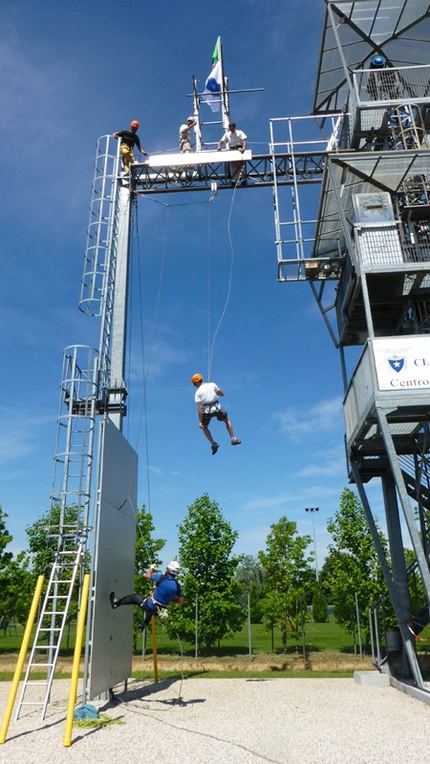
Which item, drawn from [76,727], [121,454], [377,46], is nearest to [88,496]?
[121,454]

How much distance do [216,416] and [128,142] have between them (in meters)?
8.77

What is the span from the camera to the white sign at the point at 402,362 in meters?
11.4

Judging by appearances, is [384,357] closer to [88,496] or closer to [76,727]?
[88,496]

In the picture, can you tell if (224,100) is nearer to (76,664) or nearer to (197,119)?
(197,119)

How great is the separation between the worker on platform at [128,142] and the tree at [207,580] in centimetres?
1385

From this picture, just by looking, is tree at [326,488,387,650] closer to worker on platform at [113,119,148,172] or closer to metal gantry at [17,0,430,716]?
metal gantry at [17,0,430,716]

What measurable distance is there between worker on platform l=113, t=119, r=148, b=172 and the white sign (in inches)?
342

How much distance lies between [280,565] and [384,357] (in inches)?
582

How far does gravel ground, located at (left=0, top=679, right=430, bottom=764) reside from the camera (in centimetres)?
716

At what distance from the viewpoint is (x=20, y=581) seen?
23297 mm

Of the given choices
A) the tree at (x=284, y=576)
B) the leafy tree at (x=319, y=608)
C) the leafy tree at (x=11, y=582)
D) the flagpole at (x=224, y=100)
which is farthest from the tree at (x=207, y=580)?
the leafy tree at (x=319, y=608)

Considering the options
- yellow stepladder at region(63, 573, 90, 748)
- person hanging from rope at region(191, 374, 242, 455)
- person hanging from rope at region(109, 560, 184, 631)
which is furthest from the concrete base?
yellow stepladder at region(63, 573, 90, 748)

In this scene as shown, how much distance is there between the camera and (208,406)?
11.1 metres

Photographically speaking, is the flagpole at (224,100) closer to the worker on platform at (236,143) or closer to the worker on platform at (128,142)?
the worker on platform at (236,143)
